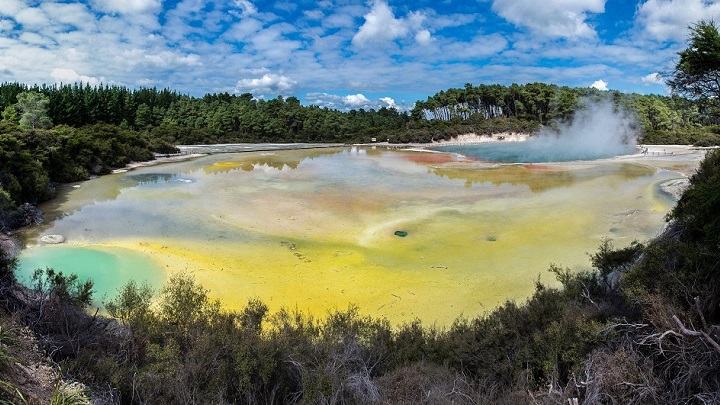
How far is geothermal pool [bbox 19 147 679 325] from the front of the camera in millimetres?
11633

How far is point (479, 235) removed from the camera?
16234mm

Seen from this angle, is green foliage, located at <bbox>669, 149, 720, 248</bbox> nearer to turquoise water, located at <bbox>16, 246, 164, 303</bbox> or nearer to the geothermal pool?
the geothermal pool

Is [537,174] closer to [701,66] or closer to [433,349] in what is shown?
[701,66]

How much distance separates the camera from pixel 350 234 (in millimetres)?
16422

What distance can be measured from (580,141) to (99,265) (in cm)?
5769

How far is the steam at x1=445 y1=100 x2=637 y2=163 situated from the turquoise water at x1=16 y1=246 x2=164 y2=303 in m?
35.8

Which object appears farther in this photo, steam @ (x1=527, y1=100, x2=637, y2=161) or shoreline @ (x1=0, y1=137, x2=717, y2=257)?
steam @ (x1=527, y1=100, x2=637, y2=161)

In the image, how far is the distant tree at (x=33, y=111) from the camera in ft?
134

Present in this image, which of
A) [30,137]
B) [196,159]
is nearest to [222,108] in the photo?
[196,159]

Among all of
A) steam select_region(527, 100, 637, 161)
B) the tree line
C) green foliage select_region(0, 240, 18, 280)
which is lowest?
the tree line

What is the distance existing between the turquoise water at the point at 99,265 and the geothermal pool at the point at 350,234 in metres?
0.06

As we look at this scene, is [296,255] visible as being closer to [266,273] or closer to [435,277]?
[266,273]

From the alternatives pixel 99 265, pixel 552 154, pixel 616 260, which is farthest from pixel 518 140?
pixel 99 265

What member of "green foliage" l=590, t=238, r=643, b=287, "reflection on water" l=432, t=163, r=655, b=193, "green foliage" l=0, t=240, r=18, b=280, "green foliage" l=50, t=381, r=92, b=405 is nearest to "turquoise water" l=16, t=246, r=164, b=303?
"green foliage" l=0, t=240, r=18, b=280
